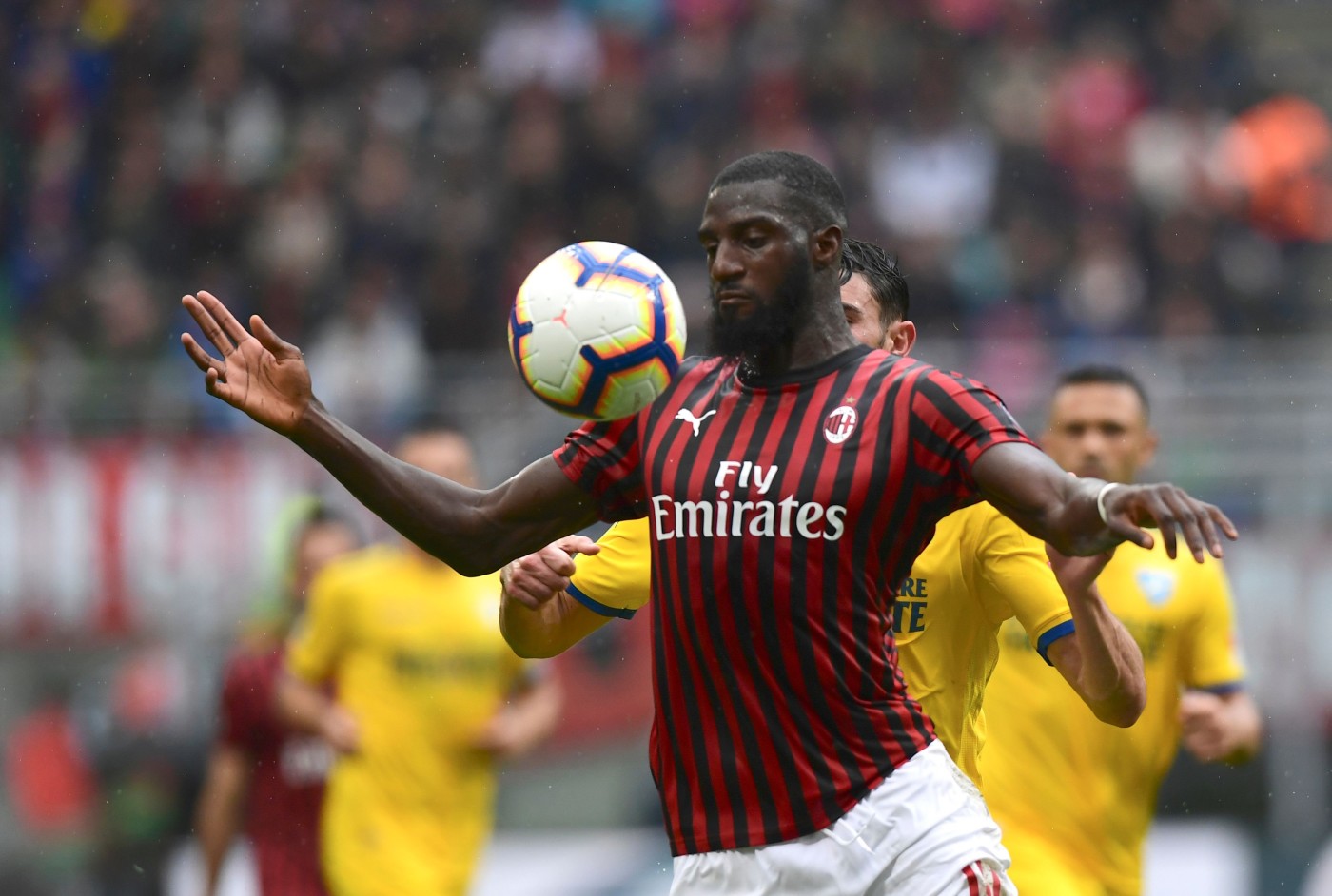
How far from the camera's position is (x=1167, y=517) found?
3.52m

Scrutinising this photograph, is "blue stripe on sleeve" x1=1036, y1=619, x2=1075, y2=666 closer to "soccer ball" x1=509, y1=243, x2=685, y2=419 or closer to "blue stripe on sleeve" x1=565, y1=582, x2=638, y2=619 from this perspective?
"blue stripe on sleeve" x1=565, y1=582, x2=638, y2=619

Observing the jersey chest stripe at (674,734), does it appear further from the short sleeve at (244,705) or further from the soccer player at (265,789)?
the short sleeve at (244,705)

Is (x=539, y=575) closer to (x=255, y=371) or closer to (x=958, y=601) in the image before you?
(x=255, y=371)

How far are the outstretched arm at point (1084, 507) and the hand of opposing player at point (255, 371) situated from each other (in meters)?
1.54

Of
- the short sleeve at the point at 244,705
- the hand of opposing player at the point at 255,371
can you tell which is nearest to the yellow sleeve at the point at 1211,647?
the hand of opposing player at the point at 255,371

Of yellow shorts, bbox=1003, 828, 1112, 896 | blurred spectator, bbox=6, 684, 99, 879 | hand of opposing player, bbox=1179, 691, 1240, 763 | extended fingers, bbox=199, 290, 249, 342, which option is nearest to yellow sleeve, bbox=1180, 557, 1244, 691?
hand of opposing player, bbox=1179, 691, 1240, 763

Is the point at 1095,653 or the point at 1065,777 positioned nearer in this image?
the point at 1095,653

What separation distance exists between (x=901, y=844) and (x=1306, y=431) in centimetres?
740

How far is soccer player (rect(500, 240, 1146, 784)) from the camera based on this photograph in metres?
4.76

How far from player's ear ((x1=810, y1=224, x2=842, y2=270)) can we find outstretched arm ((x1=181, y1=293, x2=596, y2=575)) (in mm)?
779

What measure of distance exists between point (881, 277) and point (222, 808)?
4.76 m

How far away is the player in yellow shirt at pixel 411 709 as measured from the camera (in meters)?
8.05

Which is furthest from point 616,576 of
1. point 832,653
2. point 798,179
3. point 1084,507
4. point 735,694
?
point 1084,507

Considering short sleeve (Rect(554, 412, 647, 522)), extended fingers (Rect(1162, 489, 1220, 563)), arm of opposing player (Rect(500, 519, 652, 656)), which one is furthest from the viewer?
arm of opposing player (Rect(500, 519, 652, 656))
